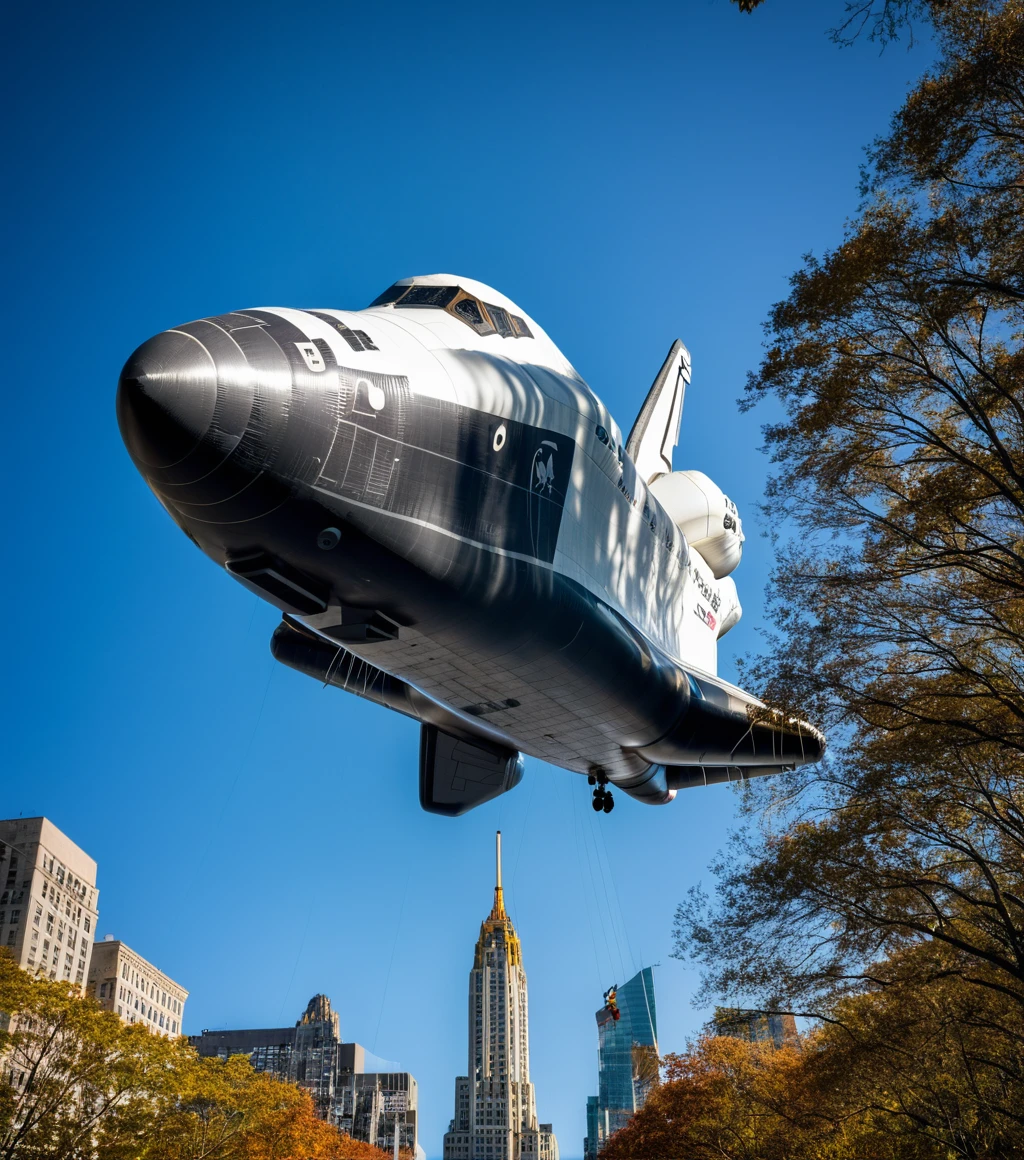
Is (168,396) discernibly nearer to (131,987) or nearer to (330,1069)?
(131,987)

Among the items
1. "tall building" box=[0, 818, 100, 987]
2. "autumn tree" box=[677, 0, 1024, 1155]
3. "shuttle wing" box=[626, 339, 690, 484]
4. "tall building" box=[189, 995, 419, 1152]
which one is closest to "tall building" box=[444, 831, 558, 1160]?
"tall building" box=[189, 995, 419, 1152]

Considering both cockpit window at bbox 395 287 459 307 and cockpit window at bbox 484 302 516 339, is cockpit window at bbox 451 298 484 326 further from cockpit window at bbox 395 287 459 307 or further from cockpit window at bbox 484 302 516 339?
cockpit window at bbox 484 302 516 339

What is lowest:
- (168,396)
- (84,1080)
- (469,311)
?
(84,1080)

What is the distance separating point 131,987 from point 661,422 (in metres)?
86.5

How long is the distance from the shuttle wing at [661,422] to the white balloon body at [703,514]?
49.5 inches

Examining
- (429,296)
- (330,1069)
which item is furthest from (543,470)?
(330,1069)

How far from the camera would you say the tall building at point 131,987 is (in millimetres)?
87875

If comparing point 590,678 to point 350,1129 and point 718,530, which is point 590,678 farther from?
point 350,1129

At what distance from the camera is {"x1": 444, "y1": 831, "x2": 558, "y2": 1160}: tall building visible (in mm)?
134375

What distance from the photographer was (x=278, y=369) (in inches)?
433

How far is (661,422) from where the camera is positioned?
29578 millimetres

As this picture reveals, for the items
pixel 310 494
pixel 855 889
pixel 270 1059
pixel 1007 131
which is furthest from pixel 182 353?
pixel 270 1059

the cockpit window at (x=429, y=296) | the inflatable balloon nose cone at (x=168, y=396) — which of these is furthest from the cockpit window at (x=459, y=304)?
the inflatable balloon nose cone at (x=168, y=396)

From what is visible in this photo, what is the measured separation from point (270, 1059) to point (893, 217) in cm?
18257
